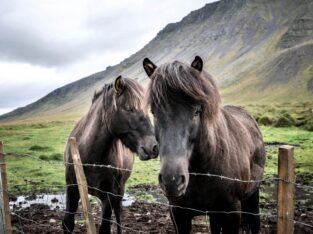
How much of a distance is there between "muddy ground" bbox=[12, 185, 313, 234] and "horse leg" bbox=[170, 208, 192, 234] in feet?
8.12

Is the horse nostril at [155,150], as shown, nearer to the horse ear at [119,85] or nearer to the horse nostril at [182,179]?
the horse ear at [119,85]

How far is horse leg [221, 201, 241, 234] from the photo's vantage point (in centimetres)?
481

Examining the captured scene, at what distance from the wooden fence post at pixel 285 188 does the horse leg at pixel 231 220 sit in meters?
1.48

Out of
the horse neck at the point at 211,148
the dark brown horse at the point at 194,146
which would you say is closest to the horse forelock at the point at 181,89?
the dark brown horse at the point at 194,146

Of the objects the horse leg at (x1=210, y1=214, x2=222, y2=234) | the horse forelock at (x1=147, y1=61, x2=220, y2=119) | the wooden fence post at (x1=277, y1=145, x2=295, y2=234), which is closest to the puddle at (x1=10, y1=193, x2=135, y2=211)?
the horse leg at (x1=210, y1=214, x2=222, y2=234)

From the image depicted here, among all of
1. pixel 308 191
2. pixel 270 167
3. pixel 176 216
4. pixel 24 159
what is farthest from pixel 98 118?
pixel 24 159

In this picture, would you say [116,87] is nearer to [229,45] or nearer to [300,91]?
[300,91]

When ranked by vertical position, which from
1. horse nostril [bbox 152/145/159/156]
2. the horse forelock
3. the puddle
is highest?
the horse forelock

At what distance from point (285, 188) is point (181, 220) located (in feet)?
6.60

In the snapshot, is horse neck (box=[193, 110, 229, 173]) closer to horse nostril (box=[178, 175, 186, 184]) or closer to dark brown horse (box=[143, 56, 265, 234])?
dark brown horse (box=[143, 56, 265, 234])

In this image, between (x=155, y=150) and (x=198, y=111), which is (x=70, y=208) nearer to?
(x=155, y=150)

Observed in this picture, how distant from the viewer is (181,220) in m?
5.00

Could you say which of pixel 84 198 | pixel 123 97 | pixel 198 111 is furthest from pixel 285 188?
pixel 123 97

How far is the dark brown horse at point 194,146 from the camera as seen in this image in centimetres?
382
